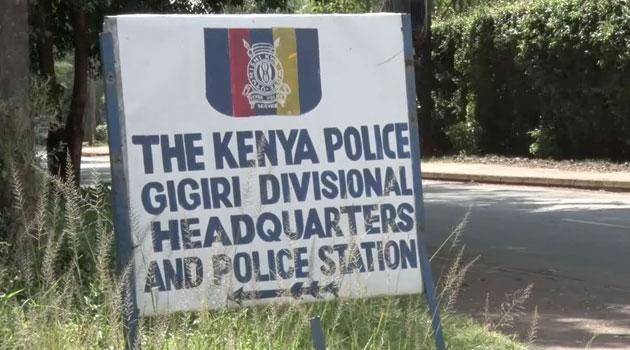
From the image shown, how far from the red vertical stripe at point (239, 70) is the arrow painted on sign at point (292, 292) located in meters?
0.80

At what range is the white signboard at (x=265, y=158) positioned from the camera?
509cm

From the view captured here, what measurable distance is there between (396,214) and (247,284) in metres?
0.82

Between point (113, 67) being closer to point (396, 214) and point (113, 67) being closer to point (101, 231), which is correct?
point (101, 231)

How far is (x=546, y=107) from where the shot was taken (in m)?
27.4

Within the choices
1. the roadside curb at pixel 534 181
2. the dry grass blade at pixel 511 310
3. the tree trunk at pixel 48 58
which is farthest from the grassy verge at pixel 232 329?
the roadside curb at pixel 534 181

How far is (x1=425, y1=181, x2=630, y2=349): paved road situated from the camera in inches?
337

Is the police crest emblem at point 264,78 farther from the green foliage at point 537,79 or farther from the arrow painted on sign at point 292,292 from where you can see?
the green foliage at point 537,79

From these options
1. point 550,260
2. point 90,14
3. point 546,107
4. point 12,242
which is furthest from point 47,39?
point 546,107

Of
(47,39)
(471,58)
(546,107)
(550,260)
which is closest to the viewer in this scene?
(550,260)

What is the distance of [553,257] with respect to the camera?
1196 centimetres

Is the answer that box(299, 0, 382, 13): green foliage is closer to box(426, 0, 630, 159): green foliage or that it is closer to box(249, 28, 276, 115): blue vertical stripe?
box(426, 0, 630, 159): green foliage

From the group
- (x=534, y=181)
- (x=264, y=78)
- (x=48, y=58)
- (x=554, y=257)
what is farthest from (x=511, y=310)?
(x=534, y=181)

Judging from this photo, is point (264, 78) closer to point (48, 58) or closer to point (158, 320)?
point (158, 320)

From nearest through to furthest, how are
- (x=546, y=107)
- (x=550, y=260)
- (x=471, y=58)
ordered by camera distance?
(x=550, y=260) < (x=546, y=107) < (x=471, y=58)
